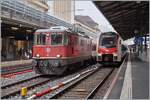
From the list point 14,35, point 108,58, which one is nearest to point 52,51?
point 108,58

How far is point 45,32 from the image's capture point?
22.0 metres

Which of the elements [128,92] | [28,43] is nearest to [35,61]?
[128,92]

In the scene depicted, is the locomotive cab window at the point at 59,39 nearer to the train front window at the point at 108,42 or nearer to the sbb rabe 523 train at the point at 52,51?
the sbb rabe 523 train at the point at 52,51

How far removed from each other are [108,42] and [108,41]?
9 cm

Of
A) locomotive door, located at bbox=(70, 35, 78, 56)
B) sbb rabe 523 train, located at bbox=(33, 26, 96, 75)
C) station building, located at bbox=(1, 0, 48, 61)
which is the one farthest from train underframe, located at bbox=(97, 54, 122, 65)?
sbb rabe 523 train, located at bbox=(33, 26, 96, 75)

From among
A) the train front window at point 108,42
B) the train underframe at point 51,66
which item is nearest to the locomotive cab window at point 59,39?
the train underframe at point 51,66

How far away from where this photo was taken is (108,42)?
105 feet

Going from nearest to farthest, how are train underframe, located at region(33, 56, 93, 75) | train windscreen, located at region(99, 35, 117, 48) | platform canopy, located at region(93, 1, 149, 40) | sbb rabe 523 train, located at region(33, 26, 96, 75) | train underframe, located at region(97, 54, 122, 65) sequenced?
platform canopy, located at region(93, 1, 149, 40) → train underframe, located at region(33, 56, 93, 75) → sbb rabe 523 train, located at region(33, 26, 96, 75) → train underframe, located at region(97, 54, 122, 65) → train windscreen, located at region(99, 35, 117, 48)

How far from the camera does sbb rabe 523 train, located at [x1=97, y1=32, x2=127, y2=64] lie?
104 ft

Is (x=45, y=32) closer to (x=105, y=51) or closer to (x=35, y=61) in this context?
(x=35, y=61)

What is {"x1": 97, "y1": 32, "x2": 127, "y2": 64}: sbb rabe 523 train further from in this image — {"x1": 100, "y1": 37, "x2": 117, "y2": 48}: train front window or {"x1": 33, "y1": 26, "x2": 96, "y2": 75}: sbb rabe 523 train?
{"x1": 33, "y1": 26, "x2": 96, "y2": 75}: sbb rabe 523 train

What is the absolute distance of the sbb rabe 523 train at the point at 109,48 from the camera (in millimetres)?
31547

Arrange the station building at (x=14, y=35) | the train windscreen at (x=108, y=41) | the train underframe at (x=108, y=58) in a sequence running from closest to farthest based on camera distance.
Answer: the train underframe at (x=108, y=58), the train windscreen at (x=108, y=41), the station building at (x=14, y=35)

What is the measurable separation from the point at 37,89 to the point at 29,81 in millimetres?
3288
